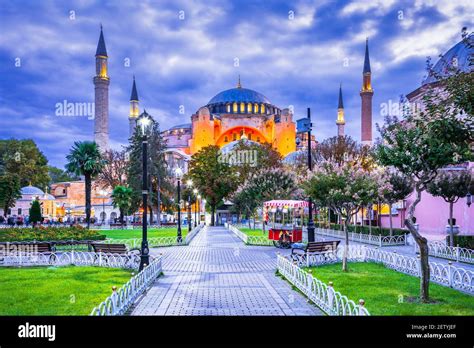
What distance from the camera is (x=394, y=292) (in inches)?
364

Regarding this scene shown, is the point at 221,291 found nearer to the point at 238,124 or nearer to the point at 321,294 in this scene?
the point at 321,294

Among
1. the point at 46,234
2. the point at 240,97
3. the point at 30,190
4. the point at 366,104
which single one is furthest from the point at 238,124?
the point at 46,234

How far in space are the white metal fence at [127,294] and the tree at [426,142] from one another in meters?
6.01

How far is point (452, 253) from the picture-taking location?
15859 millimetres

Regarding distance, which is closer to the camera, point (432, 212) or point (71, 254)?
point (71, 254)

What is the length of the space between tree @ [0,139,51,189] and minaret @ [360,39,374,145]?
53649 millimetres

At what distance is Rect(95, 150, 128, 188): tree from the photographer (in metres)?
61.3

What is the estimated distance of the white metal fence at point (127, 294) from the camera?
6164 millimetres

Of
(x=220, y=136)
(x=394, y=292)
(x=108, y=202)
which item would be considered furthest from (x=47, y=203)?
(x=394, y=292)

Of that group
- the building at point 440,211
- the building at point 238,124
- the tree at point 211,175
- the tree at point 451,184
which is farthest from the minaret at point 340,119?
the tree at point 451,184

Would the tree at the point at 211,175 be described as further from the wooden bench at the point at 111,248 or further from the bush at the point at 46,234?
the wooden bench at the point at 111,248
